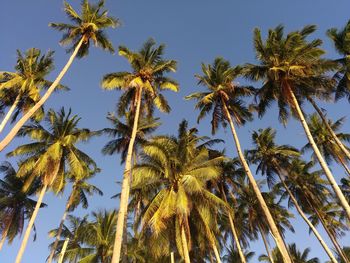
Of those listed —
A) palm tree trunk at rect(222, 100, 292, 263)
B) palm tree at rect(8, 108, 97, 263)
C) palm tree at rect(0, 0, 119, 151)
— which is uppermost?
palm tree at rect(0, 0, 119, 151)

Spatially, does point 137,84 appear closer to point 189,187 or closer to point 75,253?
point 189,187

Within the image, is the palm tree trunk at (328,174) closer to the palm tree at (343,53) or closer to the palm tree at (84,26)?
the palm tree at (343,53)

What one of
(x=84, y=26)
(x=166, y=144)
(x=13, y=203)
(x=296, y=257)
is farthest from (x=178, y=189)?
(x=296, y=257)

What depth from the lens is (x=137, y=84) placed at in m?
22.7

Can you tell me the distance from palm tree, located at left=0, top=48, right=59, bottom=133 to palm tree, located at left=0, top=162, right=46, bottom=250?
28.2 feet

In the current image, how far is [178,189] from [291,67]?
11.1 m

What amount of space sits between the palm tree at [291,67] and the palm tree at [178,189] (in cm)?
753

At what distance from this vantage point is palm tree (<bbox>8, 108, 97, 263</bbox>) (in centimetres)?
2466

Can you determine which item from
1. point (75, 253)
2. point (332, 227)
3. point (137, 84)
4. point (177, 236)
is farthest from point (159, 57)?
point (332, 227)

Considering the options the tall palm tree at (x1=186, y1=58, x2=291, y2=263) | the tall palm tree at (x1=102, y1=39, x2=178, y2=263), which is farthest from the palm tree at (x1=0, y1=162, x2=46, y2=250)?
the tall palm tree at (x1=186, y1=58, x2=291, y2=263)

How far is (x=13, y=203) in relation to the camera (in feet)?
97.5

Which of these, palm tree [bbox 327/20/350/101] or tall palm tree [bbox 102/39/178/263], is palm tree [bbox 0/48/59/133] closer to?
tall palm tree [bbox 102/39/178/263]

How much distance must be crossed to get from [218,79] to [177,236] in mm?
12556

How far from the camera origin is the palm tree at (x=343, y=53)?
76.9 feet
